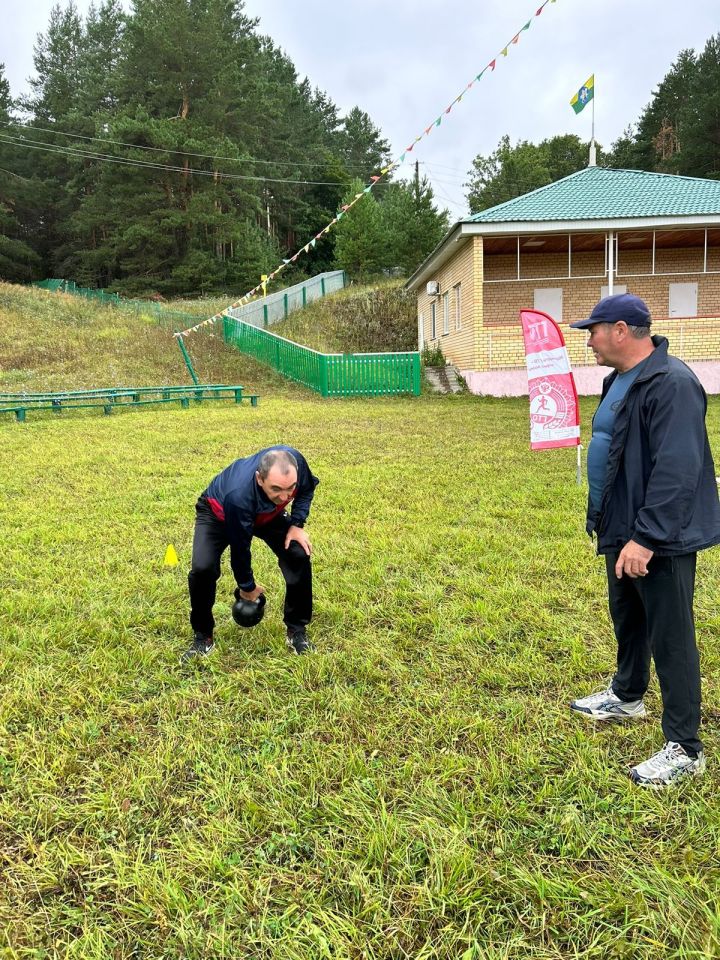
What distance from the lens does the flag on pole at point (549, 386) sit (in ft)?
23.1

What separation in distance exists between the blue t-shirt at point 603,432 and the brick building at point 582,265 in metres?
14.3

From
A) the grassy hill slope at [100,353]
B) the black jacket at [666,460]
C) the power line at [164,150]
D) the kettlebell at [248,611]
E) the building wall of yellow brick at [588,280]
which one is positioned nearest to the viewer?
the black jacket at [666,460]

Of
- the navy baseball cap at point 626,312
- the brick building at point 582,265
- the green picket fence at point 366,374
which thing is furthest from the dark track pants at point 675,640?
the green picket fence at point 366,374

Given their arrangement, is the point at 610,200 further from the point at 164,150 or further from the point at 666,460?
the point at 164,150

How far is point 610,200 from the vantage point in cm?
1680

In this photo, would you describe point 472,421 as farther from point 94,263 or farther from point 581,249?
point 94,263

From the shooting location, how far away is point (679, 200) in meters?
16.5

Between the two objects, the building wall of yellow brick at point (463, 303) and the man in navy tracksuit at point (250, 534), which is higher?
the building wall of yellow brick at point (463, 303)

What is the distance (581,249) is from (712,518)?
18237mm

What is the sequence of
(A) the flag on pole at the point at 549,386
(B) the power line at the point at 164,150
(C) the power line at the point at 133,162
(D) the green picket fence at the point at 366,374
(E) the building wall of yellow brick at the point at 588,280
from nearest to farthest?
1. (A) the flag on pole at the point at 549,386
2. (D) the green picket fence at the point at 366,374
3. (E) the building wall of yellow brick at the point at 588,280
4. (B) the power line at the point at 164,150
5. (C) the power line at the point at 133,162

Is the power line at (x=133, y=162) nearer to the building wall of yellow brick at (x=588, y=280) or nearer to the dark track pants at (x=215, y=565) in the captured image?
the building wall of yellow brick at (x=588, y=280)

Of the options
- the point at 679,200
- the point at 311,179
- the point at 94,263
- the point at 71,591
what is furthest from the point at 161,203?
the point at 71,591

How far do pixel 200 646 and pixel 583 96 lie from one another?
18.2m

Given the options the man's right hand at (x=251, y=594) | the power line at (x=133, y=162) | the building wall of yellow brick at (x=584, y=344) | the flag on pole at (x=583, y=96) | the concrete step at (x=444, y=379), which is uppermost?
the power line at (x=133, y=162)
